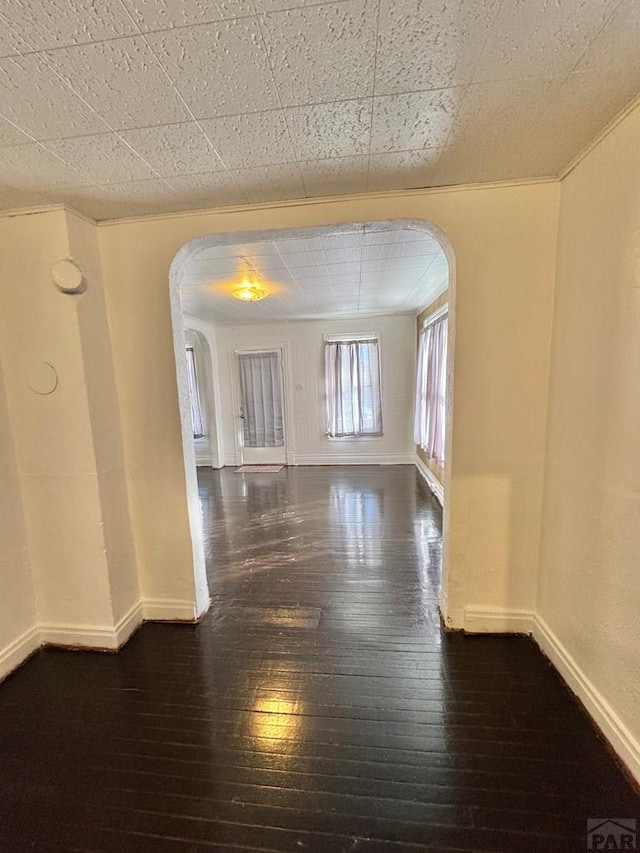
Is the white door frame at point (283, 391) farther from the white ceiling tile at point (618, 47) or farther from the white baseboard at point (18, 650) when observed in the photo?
the white ceiling tile at point (618, 47)

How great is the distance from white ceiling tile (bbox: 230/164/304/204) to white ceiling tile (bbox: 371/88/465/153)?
0.37 meters

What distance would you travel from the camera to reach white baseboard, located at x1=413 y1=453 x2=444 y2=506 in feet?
13.7

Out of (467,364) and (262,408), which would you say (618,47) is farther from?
(262,408)

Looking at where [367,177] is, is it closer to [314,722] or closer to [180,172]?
[180,172]

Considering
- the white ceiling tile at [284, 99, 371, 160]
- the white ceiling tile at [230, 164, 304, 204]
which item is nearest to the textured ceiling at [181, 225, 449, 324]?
the white ceiling tile at [230, 164, 304, 204]

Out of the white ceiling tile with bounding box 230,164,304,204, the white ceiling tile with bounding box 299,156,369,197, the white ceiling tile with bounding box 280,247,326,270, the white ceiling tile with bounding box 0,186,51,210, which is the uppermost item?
the white ceiling tile with bounding box 280,247,326,270

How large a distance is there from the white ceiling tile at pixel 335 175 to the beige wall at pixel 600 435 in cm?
90

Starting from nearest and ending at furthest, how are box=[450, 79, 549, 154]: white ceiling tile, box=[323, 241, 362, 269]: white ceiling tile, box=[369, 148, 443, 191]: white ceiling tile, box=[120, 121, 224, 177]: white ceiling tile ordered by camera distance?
1. box=[450, 79, 549, 154]: white ceiling tile
2. box=[120, 121, 224, 177]: white ceiling tile
3. box=[369, 148, 443, 191]: white ceiling tile
4. box=[323, 241, 362, 269]: white ceiling tile

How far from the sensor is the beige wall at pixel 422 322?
416 cm

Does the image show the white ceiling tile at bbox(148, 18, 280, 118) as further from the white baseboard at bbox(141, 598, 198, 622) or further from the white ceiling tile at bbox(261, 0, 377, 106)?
the white baseboard at bbox(141, 598, 198, 622)

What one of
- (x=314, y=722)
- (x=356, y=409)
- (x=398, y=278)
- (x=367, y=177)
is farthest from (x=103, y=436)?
(x=356, y=409)

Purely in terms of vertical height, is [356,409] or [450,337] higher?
[450,337]

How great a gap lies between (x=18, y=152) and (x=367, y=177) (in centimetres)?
135

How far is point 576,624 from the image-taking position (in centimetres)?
160
